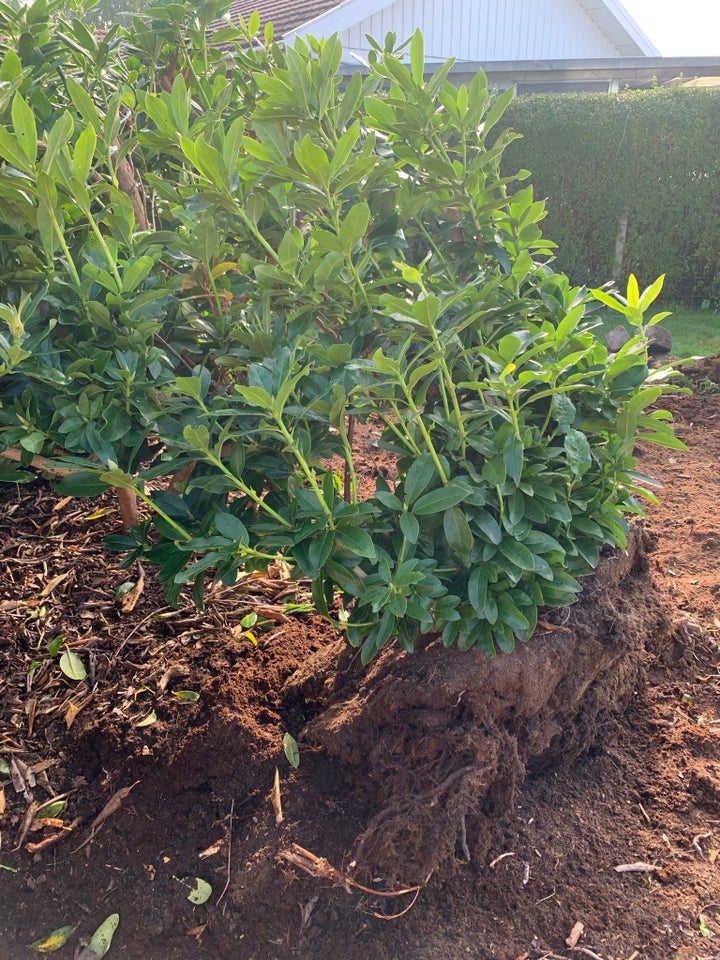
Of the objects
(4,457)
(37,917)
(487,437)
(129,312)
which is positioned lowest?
(37,917)

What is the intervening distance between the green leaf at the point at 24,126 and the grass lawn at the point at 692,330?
6.03 meters

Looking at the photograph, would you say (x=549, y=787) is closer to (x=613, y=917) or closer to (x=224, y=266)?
(x=613, y=917)

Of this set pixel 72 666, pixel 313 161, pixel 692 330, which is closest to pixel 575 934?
pixel 72 666

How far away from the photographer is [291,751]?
213cm

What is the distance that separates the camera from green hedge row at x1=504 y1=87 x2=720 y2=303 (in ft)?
31.2

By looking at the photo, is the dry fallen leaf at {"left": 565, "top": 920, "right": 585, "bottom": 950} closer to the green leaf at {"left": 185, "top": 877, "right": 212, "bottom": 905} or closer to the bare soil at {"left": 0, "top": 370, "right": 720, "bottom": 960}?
the bare soil at {"left": 0, "top": 370, "right": 720, "bottom": 960}

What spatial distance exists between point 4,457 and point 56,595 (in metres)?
0.86

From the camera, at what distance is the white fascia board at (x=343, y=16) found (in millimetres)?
11875

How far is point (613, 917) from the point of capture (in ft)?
5.98

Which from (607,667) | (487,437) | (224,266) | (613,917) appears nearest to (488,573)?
(487,437)

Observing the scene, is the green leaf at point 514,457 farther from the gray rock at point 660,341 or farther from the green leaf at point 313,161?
the gray rock at point 660,341

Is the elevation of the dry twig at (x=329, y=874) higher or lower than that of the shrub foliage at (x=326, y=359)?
lower

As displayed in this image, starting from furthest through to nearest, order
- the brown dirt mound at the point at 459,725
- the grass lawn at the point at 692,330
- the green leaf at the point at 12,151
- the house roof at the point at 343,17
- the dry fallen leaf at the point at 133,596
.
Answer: the house roof at the point at 343,17 → the grass lawn at the point at 692,330 → the dry fallen leaf at the point at 133,596 → the brown dirt mound at the point at 459,725 → the green leaf at the point at 12,151

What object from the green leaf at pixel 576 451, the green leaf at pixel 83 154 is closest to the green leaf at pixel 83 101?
the green leaf at pixel 83 154
